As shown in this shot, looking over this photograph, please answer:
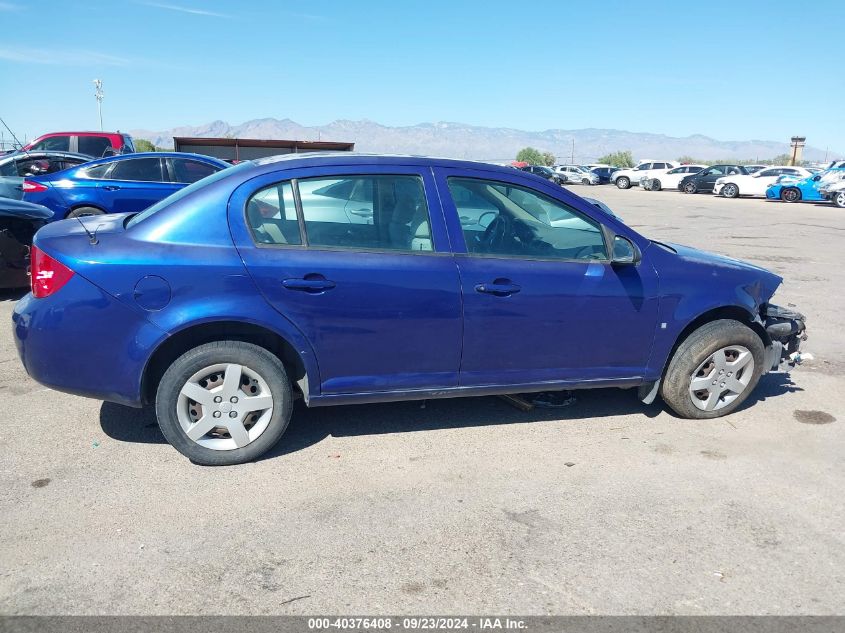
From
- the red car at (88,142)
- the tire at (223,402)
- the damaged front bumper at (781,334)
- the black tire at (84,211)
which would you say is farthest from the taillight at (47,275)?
the red car at (88,142)

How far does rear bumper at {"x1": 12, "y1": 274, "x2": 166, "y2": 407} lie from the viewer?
3.66m

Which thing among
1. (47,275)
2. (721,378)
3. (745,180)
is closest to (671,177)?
(745,180)

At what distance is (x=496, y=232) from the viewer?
4246 millimetres

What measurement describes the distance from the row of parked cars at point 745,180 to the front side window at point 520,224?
26.6 m

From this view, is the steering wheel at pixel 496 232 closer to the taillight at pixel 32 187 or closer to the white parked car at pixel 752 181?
the taillight at pixel 32 187

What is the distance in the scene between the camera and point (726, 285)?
4.63 m

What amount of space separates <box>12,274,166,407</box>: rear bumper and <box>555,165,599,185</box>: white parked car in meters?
47.7

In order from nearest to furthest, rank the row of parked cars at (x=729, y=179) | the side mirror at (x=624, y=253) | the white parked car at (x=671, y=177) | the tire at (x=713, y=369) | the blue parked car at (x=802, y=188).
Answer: the side mirror at (x=624, y=253)
the tire at (x=713, y=369)
the blue parked car at (x=802, y=188)
the row of parked cars at (x=729, y=179)
the white parked car at (x=671, y=177)

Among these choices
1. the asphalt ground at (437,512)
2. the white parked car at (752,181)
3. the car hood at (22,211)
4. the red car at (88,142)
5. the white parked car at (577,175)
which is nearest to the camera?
the asphalt ground at (437,512)

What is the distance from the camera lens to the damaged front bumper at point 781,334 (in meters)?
4.90

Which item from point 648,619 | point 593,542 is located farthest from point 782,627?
point 593,542

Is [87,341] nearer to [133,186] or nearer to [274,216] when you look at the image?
[274,216]

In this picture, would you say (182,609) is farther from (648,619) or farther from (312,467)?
(648,619)

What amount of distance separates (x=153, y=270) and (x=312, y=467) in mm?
1395
